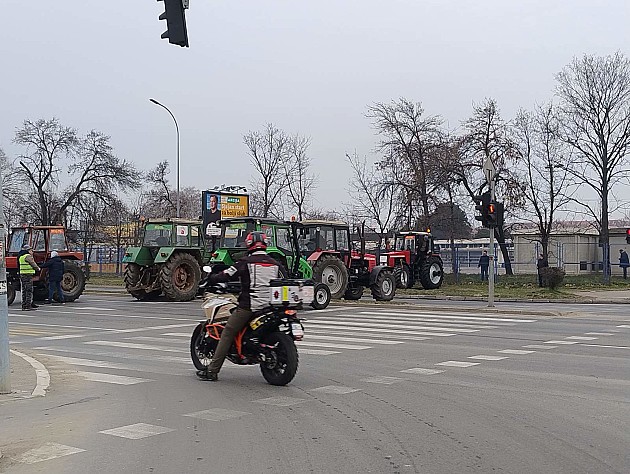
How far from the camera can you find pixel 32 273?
979 inches

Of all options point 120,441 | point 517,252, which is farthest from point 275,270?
point 517,252

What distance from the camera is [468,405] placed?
8883mm

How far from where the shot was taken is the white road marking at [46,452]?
22.4 feet

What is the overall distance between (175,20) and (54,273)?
18077mm

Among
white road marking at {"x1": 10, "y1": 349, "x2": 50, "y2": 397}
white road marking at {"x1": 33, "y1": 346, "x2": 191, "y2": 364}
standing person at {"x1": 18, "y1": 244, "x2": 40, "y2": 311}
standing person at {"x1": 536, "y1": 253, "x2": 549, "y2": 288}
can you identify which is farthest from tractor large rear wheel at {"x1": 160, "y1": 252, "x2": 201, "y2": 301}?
standing person at {"x1": 536, "y1": 253, "x2": 549, "y2": 288}

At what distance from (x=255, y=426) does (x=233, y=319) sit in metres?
2.54

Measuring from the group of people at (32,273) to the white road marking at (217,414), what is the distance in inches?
676

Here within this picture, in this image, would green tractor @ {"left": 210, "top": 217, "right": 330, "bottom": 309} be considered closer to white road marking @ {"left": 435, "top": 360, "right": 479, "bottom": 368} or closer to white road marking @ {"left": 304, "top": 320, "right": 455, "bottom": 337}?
white road marking @ {"left": 304, "top": 320, "right": 455, "bottom": 337}

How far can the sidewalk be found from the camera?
31.7ft

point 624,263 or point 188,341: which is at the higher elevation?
point 624,263

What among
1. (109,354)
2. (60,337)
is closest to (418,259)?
(60,337)

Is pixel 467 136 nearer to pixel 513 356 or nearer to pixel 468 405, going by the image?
pixel 513 356

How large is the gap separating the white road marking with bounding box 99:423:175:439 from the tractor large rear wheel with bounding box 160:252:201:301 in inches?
751

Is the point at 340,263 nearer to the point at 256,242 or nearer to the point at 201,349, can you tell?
the point at 201,349
